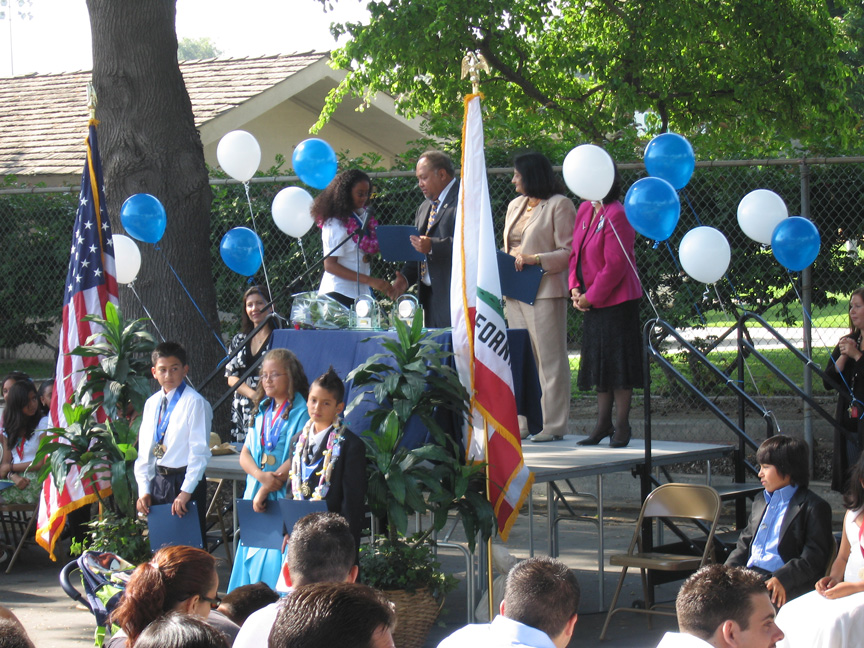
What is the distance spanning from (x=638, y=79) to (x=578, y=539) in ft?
17.3

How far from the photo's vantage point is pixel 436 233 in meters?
7.10

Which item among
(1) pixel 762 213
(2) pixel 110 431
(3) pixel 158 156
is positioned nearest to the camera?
(2) pixel 110 431

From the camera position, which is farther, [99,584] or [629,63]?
[629,63]

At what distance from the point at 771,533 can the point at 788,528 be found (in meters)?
0.11

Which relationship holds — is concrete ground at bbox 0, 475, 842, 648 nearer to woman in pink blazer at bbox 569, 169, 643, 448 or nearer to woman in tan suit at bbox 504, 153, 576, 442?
woman in pink blazer at bbox 569, 169, 643, 448

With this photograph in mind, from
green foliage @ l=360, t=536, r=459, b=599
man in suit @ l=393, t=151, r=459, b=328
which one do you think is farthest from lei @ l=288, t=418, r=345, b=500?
man in suit @ l=393, t=151, r=459, b=328

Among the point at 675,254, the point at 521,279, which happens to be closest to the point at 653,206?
the point at 521,279

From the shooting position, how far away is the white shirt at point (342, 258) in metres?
7.42

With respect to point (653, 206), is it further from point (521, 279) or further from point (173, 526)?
point (173, 526)

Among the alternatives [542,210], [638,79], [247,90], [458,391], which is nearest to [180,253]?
[542,210]

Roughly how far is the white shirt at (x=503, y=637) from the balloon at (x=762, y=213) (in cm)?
504

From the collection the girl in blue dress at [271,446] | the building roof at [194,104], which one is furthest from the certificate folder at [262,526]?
the building roof at [194,104]

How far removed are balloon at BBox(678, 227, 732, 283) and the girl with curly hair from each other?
220 cm

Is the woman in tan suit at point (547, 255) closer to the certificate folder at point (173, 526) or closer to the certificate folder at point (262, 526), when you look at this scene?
the certificate folder at point (262, 526)
